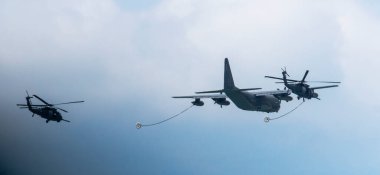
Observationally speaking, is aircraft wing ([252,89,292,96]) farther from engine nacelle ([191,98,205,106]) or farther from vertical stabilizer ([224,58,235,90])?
engine nacelle ([191,98,205,106])

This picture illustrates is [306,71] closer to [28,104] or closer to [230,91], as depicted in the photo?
[230,91]

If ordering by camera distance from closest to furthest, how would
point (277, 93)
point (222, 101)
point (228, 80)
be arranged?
1. point (228, 80)
2. point (277, 93)
3. point (222, 101)

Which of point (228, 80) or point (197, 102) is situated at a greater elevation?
point (228, 80)

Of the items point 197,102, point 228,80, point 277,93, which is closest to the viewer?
point 228,80

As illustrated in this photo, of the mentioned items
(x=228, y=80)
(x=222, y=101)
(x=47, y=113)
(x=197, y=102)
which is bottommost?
(x=47, y=113)

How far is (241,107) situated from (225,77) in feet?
27.6

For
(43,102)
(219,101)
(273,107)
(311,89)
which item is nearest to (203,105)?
(219,101)

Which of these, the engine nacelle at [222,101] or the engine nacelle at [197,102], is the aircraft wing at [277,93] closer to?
the engine nacelle at [222,101]

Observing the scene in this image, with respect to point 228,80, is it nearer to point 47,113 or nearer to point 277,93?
point 277,93

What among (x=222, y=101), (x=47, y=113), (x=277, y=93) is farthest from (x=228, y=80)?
(x=47, y=113)

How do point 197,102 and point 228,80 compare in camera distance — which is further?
point 197,102

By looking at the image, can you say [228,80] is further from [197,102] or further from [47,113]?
[47,113]

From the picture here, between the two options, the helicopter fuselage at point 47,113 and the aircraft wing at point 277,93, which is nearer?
the helicopter fuselage at point 47,113

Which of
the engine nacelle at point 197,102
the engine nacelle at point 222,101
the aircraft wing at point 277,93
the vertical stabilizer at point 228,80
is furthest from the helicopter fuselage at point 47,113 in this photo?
the aircraft wing at point 277,93
